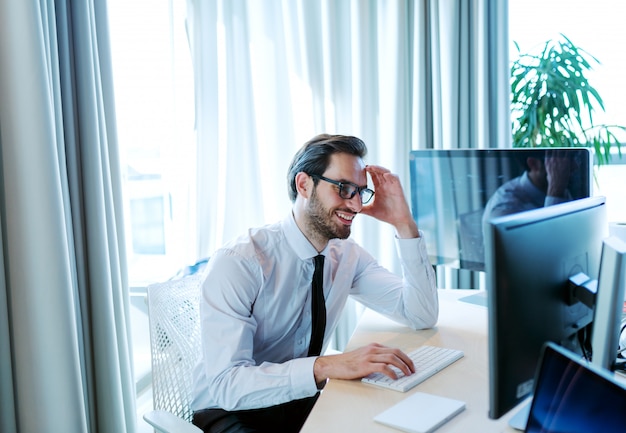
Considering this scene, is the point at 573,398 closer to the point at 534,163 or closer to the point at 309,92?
the point at 534,163

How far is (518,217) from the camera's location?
0.95 m

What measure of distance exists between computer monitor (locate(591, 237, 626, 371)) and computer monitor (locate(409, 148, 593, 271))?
0.87 metres

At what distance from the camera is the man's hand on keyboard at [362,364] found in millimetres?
1441

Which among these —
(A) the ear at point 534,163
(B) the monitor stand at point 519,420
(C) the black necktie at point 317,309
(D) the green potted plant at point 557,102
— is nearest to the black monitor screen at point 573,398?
(B) the monitor stand at point 519,420

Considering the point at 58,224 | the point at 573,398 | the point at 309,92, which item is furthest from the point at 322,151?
the point at 309,92

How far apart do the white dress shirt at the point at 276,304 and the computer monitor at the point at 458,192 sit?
249 millimetres

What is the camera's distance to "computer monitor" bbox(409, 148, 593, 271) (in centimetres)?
203

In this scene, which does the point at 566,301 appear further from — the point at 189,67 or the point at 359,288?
the point at 189,67

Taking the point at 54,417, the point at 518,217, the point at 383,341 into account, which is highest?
the point at 518,217

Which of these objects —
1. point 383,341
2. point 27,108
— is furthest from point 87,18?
point 383,341

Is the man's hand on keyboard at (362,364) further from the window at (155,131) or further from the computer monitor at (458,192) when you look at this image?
the window at (155,131)

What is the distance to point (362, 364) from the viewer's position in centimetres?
146

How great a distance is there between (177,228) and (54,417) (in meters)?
1.37

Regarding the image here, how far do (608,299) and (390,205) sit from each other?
3.21 ft
